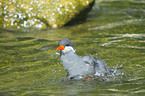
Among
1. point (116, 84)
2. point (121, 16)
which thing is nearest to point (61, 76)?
point (116, 84)

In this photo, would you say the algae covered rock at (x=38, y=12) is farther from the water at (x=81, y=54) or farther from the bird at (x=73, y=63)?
the bird at (x=73, y=63)

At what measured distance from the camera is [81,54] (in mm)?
7297

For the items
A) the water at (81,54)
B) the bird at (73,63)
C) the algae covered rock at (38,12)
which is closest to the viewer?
the water at (81,54)

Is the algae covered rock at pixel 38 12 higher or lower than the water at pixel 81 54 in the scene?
higher

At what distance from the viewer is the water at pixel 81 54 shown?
5.06m

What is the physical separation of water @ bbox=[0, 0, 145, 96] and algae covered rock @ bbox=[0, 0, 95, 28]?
0.37m

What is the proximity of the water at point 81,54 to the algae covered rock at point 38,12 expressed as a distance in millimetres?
366

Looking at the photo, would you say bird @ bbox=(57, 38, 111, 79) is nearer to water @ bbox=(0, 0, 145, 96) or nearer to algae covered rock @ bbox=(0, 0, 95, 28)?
water @ bbox=(0, 0, 145, 96)

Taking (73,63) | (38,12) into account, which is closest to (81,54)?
(73,63)

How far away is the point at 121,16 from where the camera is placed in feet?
37.8

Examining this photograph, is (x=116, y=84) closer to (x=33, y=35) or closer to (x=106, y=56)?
(x=106, y=56)

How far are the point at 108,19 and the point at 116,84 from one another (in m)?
6.35

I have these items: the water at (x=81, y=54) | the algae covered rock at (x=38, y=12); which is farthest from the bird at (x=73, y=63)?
the algae covered rock at (x=38, y=12)

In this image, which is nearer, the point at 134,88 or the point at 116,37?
the point at 134,88
